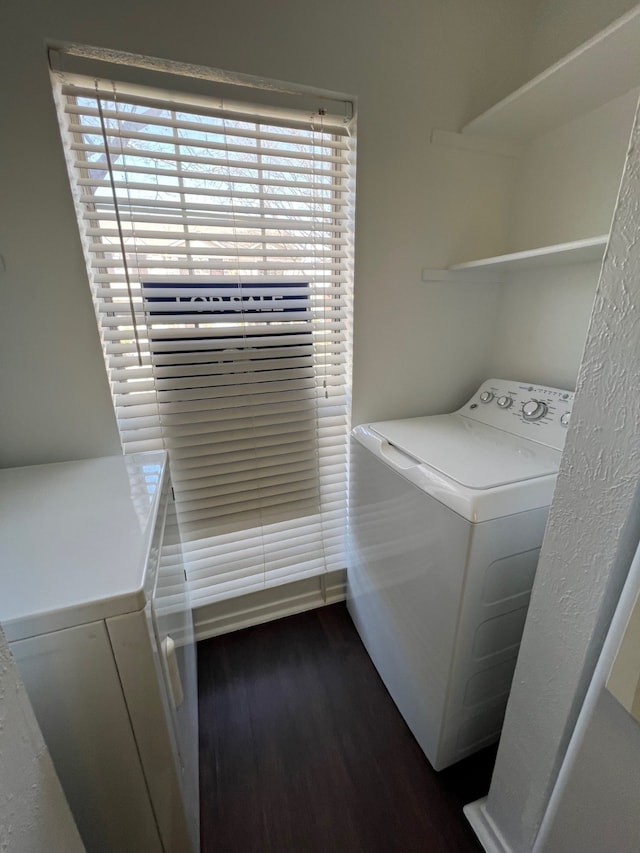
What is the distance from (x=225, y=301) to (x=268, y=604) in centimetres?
139

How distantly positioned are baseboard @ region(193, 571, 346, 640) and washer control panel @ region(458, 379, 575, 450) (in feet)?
3.43

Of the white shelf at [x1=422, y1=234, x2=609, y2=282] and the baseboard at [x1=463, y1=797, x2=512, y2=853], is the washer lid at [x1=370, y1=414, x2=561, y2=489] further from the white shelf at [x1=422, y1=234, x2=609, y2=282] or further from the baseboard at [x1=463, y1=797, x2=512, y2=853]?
the baseboard at [x1=463, y1=797, x2=512, y2=853]

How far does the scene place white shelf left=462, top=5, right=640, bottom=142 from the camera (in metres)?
0.86

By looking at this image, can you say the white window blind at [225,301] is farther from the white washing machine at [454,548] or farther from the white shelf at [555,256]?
the white shelf at [555,256]

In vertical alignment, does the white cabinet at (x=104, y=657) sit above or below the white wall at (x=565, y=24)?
below

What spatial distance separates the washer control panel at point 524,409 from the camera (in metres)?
1.19

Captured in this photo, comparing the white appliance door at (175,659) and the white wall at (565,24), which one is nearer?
the white appliance door at (175,659)

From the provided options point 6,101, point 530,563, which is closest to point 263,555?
point 530,563

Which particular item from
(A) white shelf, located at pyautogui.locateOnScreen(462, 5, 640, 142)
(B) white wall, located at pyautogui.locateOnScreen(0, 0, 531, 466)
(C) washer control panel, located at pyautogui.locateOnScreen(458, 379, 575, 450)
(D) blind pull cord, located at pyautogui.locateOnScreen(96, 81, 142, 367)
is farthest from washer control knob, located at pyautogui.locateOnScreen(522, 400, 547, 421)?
(D) blind pull cord, located at pyautogui.locateOnScreen(96, 81, 142, 367)

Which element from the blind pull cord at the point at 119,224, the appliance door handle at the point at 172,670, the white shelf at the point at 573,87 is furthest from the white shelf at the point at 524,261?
the appliance door handle at the point at 172,670

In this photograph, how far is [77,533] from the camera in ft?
2.47

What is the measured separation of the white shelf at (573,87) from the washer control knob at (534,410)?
0.95 metres

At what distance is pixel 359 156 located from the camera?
1.25 meters

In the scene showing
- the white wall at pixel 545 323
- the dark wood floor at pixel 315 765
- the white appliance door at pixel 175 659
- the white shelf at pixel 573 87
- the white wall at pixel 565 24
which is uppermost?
the white wall at pixel 565 24
